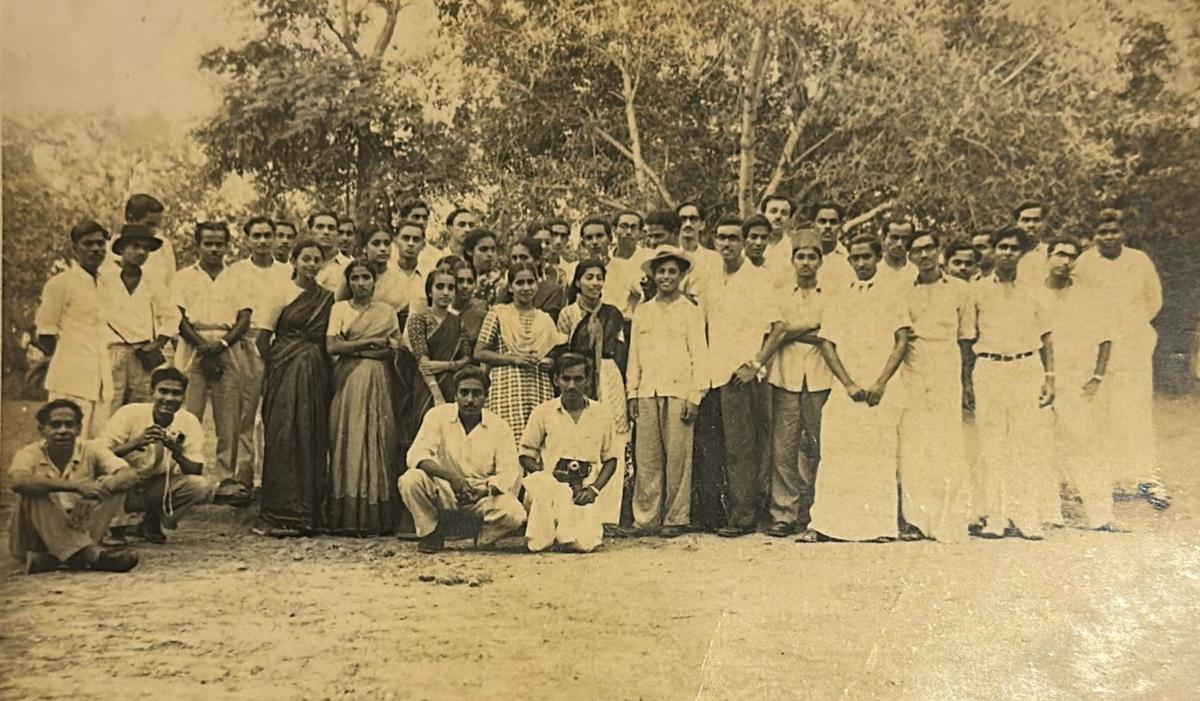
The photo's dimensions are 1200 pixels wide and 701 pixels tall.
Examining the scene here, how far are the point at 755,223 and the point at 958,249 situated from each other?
80 centimetres

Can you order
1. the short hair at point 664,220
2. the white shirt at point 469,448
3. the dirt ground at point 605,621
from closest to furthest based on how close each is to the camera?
1. the dirt ground at point 605,621
2. the white shirt at point 469,448
3. the short hair at point 664,220

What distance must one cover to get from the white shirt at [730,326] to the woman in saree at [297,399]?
1423 mm

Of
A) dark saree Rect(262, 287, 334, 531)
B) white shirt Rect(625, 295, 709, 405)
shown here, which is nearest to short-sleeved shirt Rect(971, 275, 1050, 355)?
white shirt Rect(625, 295, 709, 405)

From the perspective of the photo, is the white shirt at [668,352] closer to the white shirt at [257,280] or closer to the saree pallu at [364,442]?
the saree pallu at [364,442]

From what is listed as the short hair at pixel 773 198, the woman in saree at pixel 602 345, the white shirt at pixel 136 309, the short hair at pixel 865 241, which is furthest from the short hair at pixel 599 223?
the white shirt at pixel 136 309

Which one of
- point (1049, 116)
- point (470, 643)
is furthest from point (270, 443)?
point (1049, 116)

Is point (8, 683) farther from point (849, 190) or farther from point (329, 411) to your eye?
point (849, 190)

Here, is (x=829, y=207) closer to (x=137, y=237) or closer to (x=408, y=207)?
(x=408, y=207)

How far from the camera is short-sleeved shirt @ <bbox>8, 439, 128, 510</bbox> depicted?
12.1 ft

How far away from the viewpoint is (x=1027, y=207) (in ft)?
13.1

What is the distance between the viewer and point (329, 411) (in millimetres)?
3795

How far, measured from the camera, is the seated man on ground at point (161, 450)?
371 centimetres

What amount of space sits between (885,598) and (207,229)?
2852 mm

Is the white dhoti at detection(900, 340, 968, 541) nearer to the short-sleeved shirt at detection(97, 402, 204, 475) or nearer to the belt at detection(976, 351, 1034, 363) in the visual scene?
the belt at detection(976, 351, 1034, 363)
